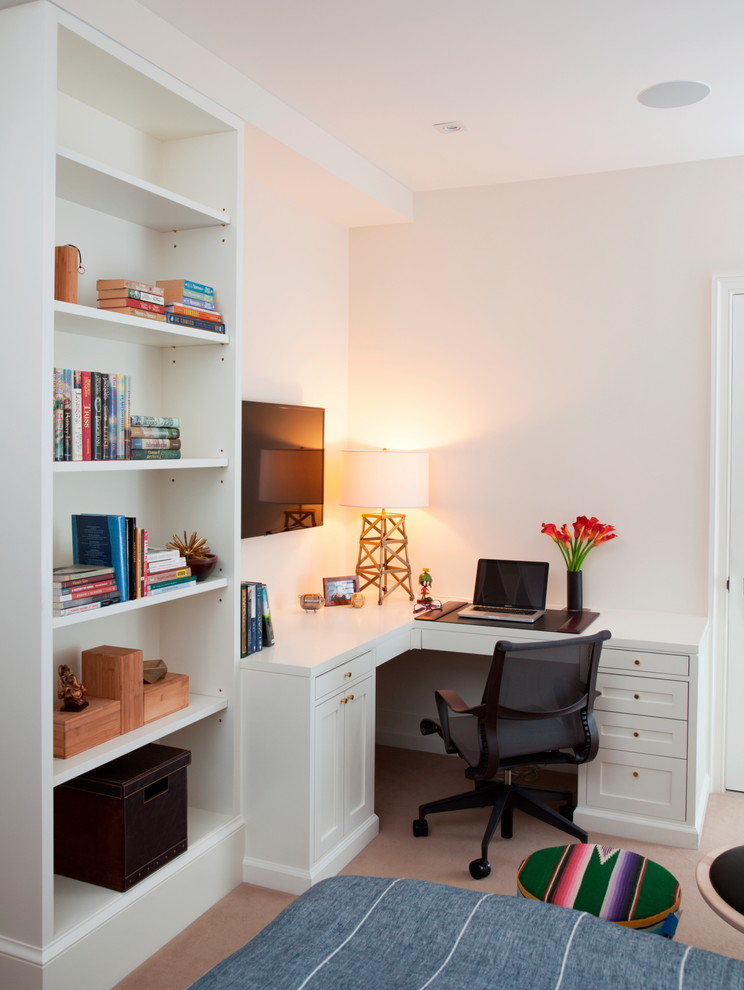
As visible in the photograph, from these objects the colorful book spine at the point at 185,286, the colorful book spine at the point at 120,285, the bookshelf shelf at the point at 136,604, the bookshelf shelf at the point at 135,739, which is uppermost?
the colorful book spine at the point at 185,286

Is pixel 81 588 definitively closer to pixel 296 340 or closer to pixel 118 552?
pixel 118 552

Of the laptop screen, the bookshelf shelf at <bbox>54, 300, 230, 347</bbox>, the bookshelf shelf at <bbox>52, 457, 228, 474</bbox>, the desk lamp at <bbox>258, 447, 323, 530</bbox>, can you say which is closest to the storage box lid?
the bookshelf shelf at <bbox>52, 457, 228, 474</bbox>

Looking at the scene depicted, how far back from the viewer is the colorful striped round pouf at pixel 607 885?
1997 millimetres

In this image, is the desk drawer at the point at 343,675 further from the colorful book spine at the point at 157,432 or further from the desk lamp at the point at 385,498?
the colorful book spine at the point at 157,432

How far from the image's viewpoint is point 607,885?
6.82ft

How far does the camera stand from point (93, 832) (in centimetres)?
239

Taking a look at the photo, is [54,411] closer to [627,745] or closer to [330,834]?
[330,834]

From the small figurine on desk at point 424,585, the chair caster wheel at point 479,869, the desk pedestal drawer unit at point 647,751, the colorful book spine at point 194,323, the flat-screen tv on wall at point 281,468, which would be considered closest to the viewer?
the colorful book spine at point 194,323

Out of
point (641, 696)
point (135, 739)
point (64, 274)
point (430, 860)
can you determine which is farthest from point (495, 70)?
point (430, 860)

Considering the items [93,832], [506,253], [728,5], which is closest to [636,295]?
[506,253]

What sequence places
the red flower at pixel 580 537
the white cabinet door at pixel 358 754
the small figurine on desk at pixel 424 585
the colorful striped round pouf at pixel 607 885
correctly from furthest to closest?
the small figurine on desk at pixel 424 585 → the red flower at pixel 580 537 → the white cabinet door at pixel 358 754 → the colorful striped round pouf at pixel 607 885

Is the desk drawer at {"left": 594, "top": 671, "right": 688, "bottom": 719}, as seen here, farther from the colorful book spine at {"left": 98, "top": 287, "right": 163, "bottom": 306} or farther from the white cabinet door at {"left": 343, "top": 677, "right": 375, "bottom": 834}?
the colorful book spine at {"left": 98, "top": 287, "right": 163, "bottom": 306}

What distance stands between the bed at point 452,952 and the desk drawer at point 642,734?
5.34 feet

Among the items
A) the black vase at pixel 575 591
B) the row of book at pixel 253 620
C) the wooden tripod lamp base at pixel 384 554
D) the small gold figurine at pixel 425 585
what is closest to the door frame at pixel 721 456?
the black vase at pixel 575 591
